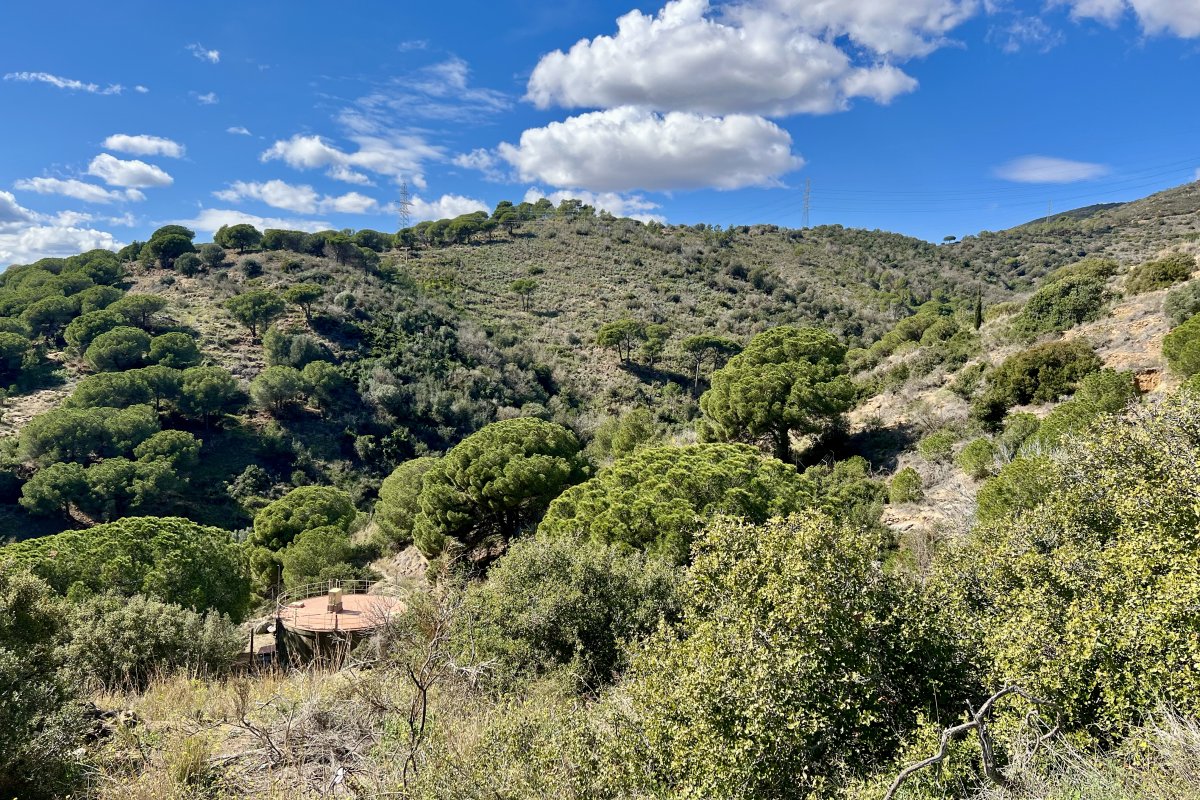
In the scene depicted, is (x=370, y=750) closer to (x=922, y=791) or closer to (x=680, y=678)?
(x=680, y=678)

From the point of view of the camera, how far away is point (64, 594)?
42.1 feet

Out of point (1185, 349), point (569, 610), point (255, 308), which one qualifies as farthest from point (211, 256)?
point (1185, 349)

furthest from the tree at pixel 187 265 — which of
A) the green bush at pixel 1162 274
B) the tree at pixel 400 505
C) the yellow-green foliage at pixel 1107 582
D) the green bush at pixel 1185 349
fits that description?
the green bush at pixel 1162 274

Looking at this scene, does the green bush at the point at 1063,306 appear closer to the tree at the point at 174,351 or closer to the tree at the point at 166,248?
the tree at the point at 174,351

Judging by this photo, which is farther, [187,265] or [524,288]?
[524,288]

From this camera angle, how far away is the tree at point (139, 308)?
3850cm

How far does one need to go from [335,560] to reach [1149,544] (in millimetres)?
20333

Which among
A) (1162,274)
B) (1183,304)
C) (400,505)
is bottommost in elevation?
(400,505)

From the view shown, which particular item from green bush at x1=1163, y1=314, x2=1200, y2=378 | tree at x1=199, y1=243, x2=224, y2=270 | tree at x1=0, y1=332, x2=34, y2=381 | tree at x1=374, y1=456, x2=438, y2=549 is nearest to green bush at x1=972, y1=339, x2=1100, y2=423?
green bush at x1=1163, y1=314, x2=1200, y2=378

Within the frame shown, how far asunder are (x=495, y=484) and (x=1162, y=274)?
23845 millimetres

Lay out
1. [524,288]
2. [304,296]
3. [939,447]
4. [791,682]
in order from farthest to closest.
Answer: [524,288] → [304,296] → [939,447] → [791,682]

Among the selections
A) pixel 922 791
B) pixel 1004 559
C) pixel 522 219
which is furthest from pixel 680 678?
pixel 522 219

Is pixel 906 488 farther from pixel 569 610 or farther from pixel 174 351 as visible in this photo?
pixel 174 351

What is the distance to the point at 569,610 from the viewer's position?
28.9ft
